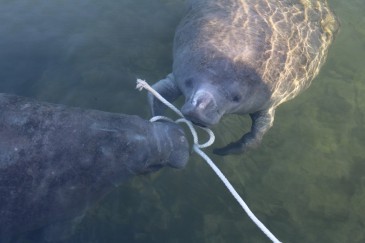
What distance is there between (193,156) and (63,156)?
7.88 ft

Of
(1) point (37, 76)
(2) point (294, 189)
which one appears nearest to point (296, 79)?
(2) point (294, 189)

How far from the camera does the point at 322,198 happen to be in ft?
20.9

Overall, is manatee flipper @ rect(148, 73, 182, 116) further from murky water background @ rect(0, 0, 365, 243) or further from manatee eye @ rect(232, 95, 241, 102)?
manatee eye @ rect(232, 95, 241, 102)

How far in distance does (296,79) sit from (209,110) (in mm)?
2112

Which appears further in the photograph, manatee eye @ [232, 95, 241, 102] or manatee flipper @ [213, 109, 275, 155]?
manatee flipper @ [213, 109, 275, 155]

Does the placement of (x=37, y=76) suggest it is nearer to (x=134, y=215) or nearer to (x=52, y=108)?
(x=52, y=108)

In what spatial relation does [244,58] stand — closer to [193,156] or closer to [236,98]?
[236,98]

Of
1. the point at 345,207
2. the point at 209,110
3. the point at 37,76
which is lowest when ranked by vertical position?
the point at 345,207

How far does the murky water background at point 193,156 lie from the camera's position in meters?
5.73

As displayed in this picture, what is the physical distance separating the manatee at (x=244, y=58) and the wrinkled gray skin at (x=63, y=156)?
0.62 metres

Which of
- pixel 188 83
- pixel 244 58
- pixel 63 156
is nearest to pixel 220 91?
pixel 188 83

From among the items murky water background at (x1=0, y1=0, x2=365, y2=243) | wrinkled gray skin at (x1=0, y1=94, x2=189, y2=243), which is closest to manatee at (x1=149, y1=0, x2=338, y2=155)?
wrinkled gray skin at (x1=0, y1=94, x2=189, y2=243)

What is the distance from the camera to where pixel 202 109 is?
4.71m

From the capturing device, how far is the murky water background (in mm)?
5734
